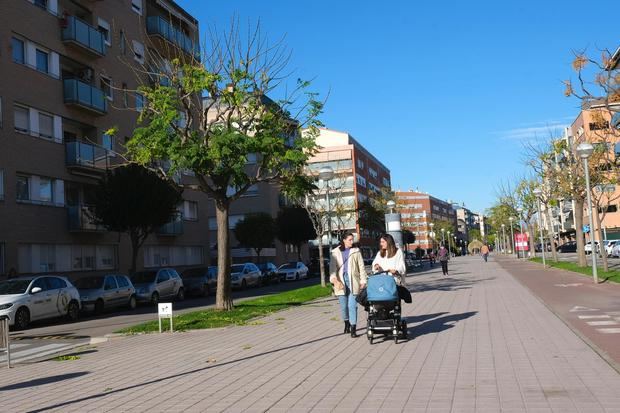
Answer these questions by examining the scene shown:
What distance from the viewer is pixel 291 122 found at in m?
18.4

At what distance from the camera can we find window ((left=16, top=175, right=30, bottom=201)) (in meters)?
27.8

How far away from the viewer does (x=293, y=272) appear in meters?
46.0

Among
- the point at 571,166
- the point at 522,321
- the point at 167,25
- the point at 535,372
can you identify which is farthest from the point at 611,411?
the point at 167,25

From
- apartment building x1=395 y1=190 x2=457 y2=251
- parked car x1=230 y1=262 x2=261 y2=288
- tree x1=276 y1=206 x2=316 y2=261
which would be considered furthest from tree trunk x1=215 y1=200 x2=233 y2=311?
apartment building x1=395 y1=190 x2=457 y2=251

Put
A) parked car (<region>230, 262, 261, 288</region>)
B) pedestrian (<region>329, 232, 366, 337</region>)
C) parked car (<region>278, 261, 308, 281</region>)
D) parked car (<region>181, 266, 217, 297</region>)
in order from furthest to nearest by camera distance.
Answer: parked car (<region>278, 261, 308, 281</region>) → parked car (<region>230, 262, 261, 288</region>) → parked car (<region>181, 266, 217, 297</region>) → pedestrian (<region>329, 232, 366, 337</region>)

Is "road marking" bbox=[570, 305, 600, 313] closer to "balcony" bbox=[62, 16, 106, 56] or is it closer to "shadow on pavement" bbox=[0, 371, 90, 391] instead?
"shadow on pavement" bbox=[0, 371, 90, 391]

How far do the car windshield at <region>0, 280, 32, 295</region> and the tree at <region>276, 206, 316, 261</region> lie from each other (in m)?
39.6

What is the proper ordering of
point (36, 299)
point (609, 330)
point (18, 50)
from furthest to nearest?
point (18, 50)
point (36, 299)
point (609, 330)

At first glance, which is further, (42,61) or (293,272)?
(293,272)

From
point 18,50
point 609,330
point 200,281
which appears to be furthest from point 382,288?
point 18,50

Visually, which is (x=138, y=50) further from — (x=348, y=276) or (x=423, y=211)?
(x=423, y=211)

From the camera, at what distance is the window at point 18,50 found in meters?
27.9

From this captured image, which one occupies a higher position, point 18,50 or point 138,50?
point 138,50

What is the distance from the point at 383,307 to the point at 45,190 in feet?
77.2
